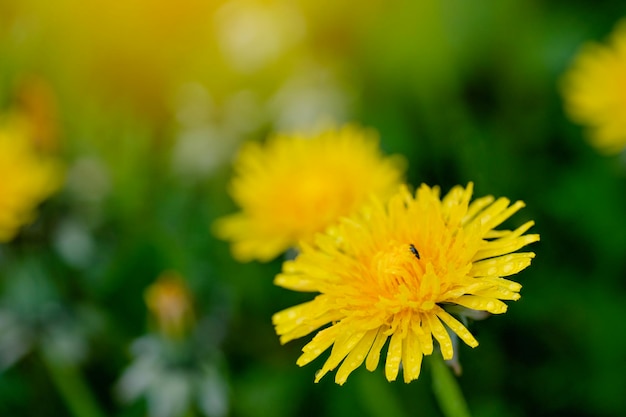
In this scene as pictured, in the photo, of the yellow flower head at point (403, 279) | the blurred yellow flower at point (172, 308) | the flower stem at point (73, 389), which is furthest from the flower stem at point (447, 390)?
the flower stem at point (73, 389)

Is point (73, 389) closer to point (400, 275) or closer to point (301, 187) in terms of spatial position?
point (301, 187)

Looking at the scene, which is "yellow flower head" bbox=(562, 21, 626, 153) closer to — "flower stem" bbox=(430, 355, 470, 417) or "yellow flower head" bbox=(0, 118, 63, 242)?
"flower stem" bbox=(430, 355, 470, 417)

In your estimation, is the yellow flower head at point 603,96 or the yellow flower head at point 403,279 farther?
the yellow flower head at point 603,96

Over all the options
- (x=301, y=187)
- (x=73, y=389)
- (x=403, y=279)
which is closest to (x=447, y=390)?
(x=403, y=279)

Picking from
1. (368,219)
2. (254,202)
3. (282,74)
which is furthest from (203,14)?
(368,219)

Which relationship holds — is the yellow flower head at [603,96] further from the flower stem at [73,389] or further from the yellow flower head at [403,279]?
the flower stem at [73,389]

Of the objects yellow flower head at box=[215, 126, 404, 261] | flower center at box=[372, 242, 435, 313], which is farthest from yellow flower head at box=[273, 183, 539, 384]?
yellow flower head at box=[215, 126, 404, 261]

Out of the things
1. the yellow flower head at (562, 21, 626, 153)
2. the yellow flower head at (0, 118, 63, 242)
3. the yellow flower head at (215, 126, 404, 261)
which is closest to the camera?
the yellow flower head at (215, 126, 404, 261)
